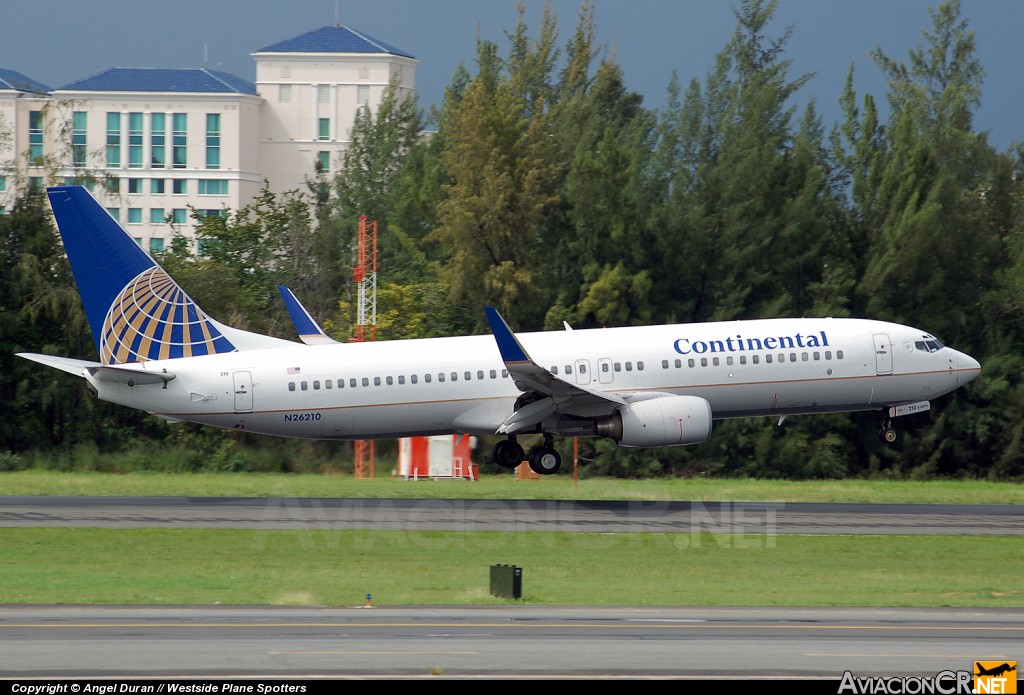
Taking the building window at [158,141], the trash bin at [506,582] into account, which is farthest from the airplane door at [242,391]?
the building window at [158,141]

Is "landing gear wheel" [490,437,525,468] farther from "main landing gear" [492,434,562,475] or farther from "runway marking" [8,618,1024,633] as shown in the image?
"runway marking" [8,618,1024,633]

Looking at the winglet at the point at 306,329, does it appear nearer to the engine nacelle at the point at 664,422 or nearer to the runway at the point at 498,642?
the engine nacelle at the point at 664,422

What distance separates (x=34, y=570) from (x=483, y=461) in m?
25.3

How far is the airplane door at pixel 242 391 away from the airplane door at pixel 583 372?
8.90 metres

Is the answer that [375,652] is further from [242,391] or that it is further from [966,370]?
[966,370]

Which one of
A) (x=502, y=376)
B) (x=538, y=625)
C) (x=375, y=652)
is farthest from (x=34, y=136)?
(x=375, y=652)

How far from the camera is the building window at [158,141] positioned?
126 meters

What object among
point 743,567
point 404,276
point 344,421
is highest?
point 404,276

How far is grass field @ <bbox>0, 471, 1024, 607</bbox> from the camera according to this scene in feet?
75.3

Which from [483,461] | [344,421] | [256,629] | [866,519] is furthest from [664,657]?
[483,461]

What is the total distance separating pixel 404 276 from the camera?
64.9 metres

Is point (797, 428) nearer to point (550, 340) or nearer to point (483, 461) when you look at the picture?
point (483, 461)

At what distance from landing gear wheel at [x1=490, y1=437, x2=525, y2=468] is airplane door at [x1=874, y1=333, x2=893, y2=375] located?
34.3 ft

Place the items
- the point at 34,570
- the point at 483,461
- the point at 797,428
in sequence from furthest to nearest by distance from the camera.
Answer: the point at 797,428 → the point at 483,461 → the point at 34,570
